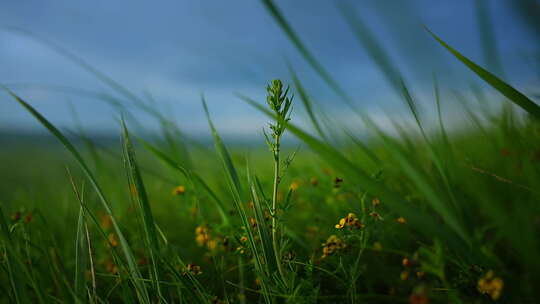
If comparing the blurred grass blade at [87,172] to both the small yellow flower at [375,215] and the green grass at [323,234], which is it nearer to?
the green grass at [323,234]

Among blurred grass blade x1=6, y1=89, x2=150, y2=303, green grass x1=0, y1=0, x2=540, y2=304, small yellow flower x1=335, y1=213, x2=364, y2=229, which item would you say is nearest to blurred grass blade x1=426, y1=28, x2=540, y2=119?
green grass x1=0, y1=0, x2=540, y2=304

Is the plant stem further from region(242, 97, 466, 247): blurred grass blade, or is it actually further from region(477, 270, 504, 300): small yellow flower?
region(477, 270, 504, 300): small yellow flower

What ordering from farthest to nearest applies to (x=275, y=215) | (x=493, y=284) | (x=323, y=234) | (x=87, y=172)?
(x=323, y=234) → (x=87, y=172) → (x=275, y=215) → (x=493, y=284)

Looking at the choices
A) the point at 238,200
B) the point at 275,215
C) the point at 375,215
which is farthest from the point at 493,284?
the point at 238,200

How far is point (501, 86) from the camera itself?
1094 millimetres

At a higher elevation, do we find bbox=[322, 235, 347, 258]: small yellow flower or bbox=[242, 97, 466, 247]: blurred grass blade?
bbox=[242, 97, 466, 247]: blurred grass blade

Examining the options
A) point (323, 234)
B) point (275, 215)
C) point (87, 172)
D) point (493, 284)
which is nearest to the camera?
point (493, 284)

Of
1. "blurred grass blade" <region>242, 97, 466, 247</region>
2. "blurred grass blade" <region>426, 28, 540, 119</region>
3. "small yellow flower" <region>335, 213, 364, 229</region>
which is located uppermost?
"blurred grass blade" <region>426, 28, 540, 119</region>

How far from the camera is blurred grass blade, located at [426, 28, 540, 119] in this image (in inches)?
41.1

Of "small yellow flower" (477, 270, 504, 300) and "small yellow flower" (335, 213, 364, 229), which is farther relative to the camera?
"small yellow flower" (335, 213, 364, 229)

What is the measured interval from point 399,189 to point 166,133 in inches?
62.9

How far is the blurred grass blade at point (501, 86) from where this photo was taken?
1045 mm

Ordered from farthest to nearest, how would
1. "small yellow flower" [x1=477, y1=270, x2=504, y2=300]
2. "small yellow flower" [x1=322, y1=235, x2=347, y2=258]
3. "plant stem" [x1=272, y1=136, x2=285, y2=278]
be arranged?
"small yellow flower" [x1=322, y1=235, x2=347, y2=258] < "plant stem" [x1=272, y1=136, x2=285, y2=278] < "small yellow flower" [x1=477, y1=270, x2=504, y2=300]

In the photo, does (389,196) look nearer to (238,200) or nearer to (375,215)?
(375,215)
